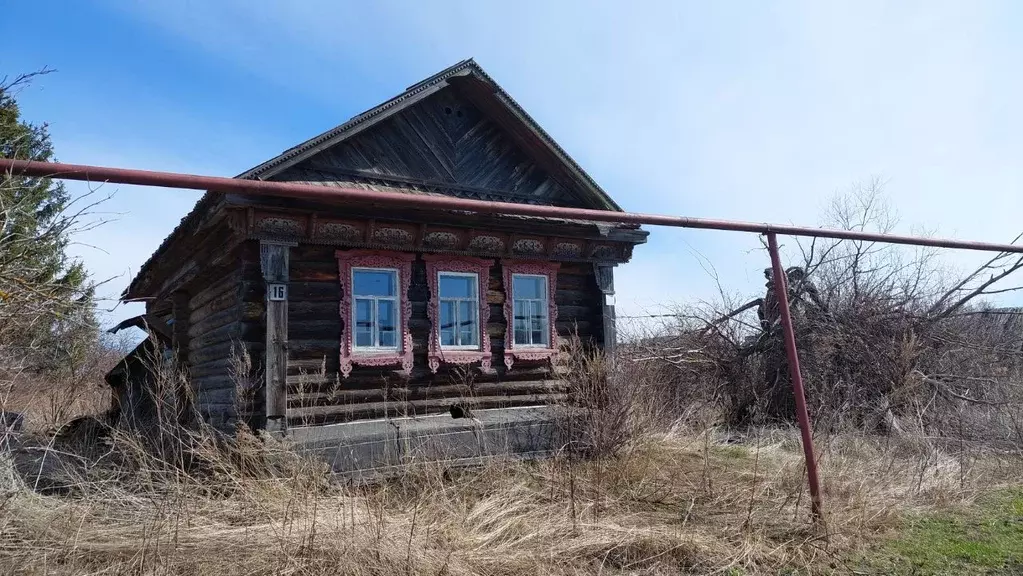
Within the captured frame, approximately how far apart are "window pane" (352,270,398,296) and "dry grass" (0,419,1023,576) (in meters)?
2.35

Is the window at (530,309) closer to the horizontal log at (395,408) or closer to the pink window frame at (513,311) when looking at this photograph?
the pink window frame at (513,311)

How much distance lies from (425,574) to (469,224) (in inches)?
220

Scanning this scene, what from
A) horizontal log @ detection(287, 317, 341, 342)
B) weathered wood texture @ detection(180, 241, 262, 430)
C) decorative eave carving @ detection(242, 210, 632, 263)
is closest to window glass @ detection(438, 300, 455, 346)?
decorative eave carving @ detection(242, 210, 632, 263)

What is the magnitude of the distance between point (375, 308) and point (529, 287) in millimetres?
2375

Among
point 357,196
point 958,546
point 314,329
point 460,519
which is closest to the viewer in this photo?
point 357,196

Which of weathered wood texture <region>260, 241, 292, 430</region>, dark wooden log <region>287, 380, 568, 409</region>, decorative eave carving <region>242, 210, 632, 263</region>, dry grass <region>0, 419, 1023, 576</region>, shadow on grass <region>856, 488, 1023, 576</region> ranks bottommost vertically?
shadow on grass <region>856, 488, 1023, 576</region>

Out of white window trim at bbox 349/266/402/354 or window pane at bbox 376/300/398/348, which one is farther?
window pane at bbox 376/300/398/348

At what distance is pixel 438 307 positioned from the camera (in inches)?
A: 354

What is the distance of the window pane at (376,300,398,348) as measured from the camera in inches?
338

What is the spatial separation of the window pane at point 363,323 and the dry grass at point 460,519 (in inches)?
74.1

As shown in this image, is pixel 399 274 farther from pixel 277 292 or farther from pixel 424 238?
pixel 277 292

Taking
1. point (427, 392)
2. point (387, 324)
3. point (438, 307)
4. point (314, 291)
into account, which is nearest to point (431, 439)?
point (427, 392)

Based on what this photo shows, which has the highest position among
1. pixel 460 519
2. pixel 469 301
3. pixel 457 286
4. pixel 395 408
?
A: pixel 457 286

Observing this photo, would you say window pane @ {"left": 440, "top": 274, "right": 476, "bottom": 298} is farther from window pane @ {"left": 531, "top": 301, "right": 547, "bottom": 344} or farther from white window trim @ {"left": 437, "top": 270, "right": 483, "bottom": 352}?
window pane @ {"left": 531, "top": 301, "right": 547, "bottom": 344}
